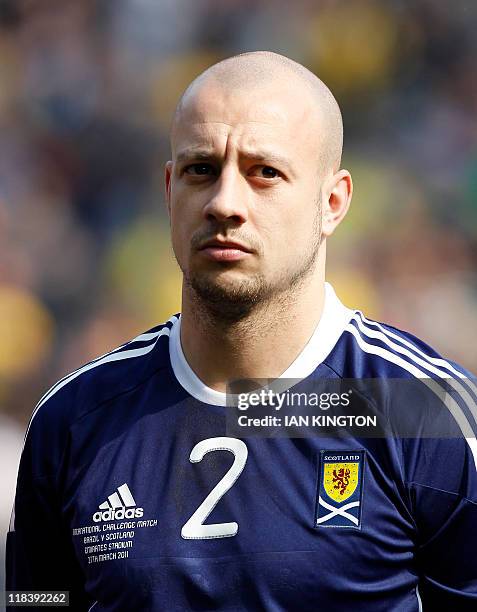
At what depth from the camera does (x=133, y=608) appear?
91.9 inches

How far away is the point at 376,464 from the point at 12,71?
17.7 ft

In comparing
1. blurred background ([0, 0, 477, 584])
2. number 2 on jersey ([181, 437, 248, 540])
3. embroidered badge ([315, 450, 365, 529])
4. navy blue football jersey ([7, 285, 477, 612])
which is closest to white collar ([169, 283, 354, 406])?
navy blue football jersey ([7, 285, 477, 612])

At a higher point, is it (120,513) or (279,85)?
(279,85)

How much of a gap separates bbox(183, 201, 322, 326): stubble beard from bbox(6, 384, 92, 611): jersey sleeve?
1.64 ft

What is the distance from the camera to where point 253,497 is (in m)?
2.35

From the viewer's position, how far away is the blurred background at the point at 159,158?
622 centimetres

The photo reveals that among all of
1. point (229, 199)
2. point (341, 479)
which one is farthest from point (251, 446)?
point (229, 199)

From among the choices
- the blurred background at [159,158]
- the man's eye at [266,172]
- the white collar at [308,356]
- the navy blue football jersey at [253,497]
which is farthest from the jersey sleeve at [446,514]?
the blurred background at [159,158]

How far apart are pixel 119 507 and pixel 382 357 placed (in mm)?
720

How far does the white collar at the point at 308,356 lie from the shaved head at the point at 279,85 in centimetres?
37

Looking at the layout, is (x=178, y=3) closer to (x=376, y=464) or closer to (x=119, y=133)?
(x=119, y=133)

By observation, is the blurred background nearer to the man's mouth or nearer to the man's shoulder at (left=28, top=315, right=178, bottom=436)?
the man's shoulder at (left=28, top=315, right=178, bottom=436)

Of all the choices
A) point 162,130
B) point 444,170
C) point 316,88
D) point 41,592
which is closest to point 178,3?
point 162,130

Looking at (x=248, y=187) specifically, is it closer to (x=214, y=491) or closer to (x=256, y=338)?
(x=256, y=338)
